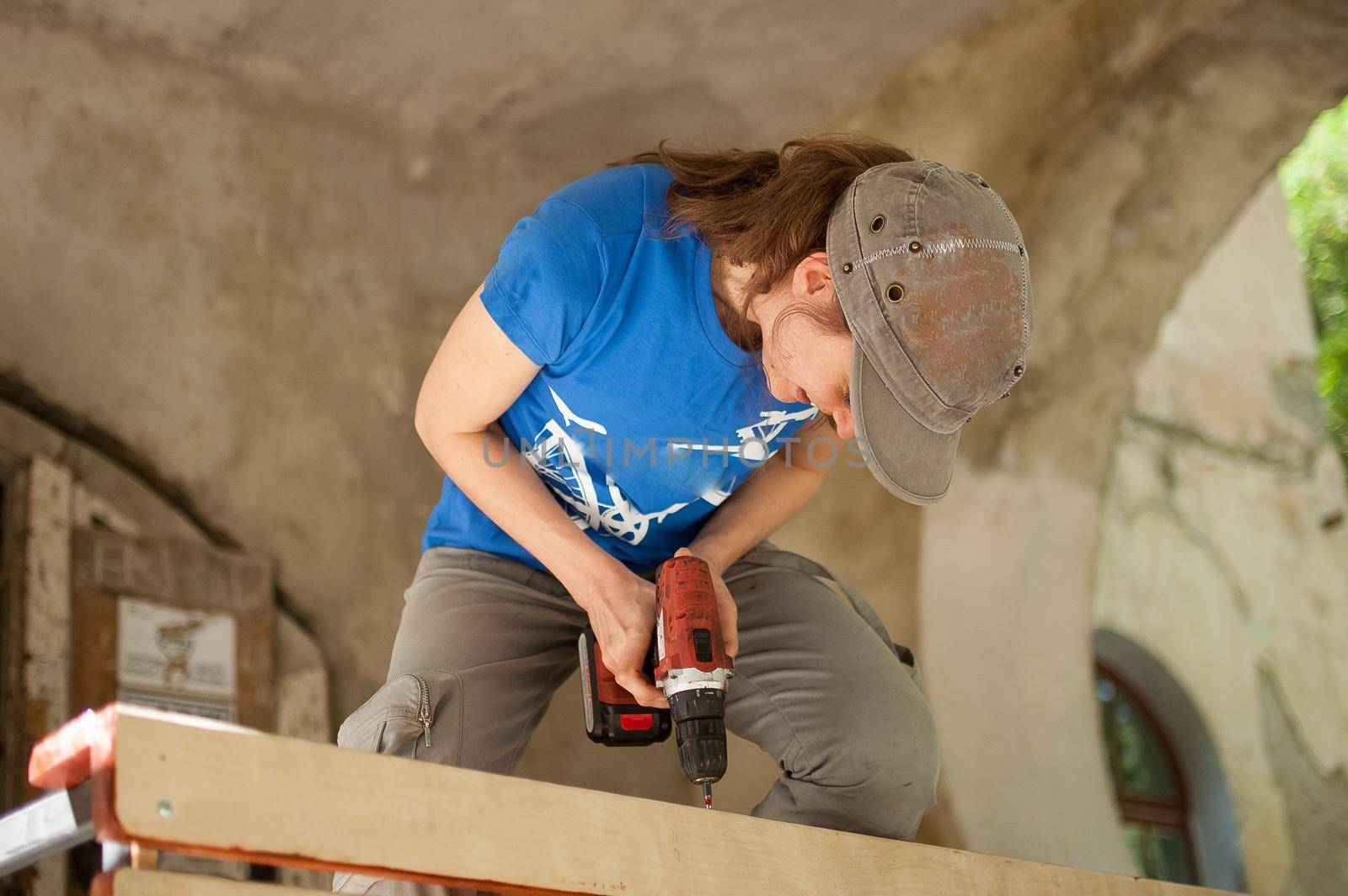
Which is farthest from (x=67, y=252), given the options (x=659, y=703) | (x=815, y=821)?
(x=815, y=821)

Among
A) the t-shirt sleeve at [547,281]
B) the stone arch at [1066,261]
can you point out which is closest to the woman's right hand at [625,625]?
the t-shirt sleeve at [547,281]

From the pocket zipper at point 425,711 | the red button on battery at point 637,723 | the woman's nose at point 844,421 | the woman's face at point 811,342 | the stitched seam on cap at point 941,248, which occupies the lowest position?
the red button on battery at point 637,723

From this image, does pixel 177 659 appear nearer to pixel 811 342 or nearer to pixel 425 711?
pixel 425 711

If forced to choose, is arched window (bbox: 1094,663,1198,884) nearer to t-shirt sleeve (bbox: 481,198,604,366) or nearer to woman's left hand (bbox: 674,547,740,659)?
woman's left hand (bbox: 674,547,740,659)

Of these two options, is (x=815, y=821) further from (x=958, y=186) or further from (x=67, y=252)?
(x=67, y=252)

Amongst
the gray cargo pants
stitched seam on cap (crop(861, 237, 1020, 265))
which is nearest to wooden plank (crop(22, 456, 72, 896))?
the gray cargo pants

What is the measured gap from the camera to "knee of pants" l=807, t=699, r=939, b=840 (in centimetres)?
165

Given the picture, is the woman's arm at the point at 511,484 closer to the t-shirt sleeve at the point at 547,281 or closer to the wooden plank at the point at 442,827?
the t-shirt sleeve at the point at 547,281

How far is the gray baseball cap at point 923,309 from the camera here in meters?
1.46

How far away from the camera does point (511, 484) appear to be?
5.74 feet

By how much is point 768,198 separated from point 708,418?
306mm

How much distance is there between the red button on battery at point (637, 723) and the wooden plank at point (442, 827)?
0.38 m

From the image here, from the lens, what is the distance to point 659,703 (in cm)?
166

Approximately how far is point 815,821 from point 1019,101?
7.27ft
